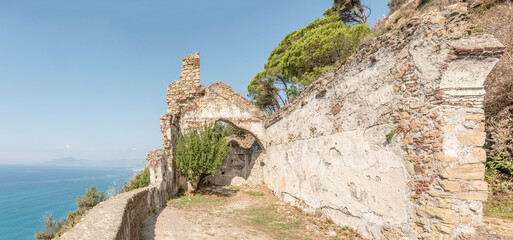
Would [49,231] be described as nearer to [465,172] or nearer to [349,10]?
[465,172]

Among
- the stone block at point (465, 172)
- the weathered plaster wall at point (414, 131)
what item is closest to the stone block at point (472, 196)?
the weathered plaster wall at point (414, 131)

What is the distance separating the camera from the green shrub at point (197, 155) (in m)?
9.94

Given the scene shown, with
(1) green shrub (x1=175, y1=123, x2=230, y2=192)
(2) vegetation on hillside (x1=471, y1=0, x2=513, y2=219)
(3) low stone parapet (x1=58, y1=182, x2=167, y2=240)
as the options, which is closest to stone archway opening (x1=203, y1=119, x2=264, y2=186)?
(1) green shrub (x1=175, y1=123, x2=230, y2=192)

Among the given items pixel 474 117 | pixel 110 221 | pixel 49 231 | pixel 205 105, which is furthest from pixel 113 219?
pixel 49 231

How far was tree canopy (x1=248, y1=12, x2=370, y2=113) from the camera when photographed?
14664mm

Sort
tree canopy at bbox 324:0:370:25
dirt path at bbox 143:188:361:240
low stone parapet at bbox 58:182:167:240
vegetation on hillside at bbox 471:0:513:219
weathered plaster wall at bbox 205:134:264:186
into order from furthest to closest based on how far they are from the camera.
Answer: tree canopy at bbox 324:0:370:25, weathered plaster wall at bbox 205:134:264:186, dirt path at bbox 143:188:361:240, vegetation on hillside at bbox 471:0:513:219, low stone parapet at bbox 58:182:167:240

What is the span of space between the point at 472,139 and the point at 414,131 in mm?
668

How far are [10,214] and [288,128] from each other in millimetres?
46672

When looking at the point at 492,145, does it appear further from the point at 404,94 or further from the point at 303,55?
the point at 303,55

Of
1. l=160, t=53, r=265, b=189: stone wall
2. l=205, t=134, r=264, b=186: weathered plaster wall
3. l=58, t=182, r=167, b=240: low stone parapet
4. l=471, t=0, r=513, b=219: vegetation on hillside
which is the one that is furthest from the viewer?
l=205, t=134, r=264, b=186: weathered plaster wall

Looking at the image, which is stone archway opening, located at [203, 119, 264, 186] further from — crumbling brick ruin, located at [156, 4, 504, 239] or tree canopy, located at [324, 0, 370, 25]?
tree canopy, located at [324, 0, 370, 25]

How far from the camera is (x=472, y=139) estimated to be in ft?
10.7

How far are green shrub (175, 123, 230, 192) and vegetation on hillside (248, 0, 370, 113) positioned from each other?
7612 millimetres

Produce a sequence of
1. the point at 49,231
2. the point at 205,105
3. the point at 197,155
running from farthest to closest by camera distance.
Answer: the point at 49,231, the point at 205,105, the point at 197,155
